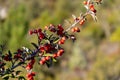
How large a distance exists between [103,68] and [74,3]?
110 feet

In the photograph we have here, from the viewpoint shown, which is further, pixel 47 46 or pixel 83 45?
pixel 83 45

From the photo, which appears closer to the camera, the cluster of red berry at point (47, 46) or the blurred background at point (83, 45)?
the cluster of red berry at point (47, 46)

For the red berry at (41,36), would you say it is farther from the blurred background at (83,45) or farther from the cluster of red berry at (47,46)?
the blurred background at (83,45)

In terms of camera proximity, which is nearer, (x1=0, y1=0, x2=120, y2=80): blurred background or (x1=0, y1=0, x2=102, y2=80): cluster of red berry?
(x1=0, y1=0, x2=102, y2=80): cluster of red berry

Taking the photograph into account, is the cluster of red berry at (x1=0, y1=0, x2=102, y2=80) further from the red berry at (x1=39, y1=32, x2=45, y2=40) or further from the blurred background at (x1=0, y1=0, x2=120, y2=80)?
the blurred background at (x1=0, y1=0, x2=120, y2=80)

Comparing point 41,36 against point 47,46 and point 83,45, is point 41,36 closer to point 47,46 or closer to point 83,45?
point 47,46

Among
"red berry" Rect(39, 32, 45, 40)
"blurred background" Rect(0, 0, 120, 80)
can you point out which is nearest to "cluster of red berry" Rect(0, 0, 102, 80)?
"red berry" Rect(39, 32, 45, 40)

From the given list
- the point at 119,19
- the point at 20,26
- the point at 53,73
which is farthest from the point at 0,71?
the point at 119,19

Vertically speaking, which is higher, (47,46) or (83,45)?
(83,45)

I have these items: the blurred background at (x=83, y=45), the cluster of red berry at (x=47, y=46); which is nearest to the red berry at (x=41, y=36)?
the cluster of red berry at (x=47, y=46)

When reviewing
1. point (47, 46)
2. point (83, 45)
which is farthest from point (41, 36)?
point (83, 45)

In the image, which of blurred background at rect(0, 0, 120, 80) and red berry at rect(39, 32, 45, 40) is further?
blurred background at rect(0, 0, 120, 80)

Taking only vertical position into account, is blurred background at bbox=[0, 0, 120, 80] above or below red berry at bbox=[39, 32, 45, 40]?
above

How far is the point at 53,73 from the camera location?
28.4 meters
